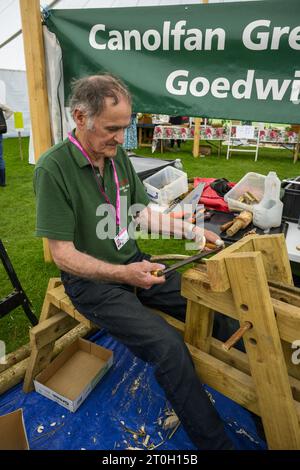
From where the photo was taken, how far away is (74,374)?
206 cm

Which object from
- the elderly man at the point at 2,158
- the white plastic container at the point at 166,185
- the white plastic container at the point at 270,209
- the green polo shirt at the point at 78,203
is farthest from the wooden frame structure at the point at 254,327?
the elderly man at the point at 2,158

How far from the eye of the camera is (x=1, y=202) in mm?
5461

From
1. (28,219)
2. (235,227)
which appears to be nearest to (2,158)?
(28,219)

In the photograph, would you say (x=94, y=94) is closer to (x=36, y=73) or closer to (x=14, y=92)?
(x=36, y=73)

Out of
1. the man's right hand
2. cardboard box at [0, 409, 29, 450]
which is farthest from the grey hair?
cardboard box at [0, 409, 29, 450]

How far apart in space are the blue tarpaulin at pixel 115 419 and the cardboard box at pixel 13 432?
0.17 metres

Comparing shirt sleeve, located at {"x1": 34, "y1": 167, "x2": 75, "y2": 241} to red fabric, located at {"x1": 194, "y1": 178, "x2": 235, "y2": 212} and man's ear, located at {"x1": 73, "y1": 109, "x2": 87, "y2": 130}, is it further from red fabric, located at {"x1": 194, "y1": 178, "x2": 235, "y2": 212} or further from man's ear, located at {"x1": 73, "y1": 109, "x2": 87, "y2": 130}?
red fabric, located at {"x1": 194, "y1": 178, "x2": 235, "y2": 212}

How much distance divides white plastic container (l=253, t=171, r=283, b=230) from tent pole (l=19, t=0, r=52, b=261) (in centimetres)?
194

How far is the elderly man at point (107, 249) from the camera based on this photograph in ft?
4.63

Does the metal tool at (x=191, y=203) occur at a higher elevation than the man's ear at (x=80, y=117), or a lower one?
lower

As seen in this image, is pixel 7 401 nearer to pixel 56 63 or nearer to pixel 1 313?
pixel 1 313

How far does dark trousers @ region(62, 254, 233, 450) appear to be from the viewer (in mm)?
1399

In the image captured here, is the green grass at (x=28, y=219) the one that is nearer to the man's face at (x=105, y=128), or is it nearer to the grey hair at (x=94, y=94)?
the man's face at (x=105, y=128)
